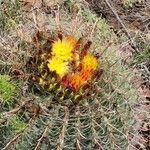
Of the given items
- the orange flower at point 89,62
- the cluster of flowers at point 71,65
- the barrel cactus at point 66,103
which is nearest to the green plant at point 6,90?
the barrel cactus at point 66,103

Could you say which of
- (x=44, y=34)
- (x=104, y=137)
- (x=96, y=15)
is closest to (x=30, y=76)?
(x=44, y=34)

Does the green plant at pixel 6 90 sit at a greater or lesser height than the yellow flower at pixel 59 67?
lesser

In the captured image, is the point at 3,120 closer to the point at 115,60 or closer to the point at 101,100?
the point at 101,100

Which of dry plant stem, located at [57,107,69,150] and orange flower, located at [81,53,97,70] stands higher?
orange flower, located at [81,53,97,70]

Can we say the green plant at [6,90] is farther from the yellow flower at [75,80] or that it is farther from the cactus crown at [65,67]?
the yellow flower at [75,80]

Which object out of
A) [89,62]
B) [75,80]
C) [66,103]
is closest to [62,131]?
[66,103]

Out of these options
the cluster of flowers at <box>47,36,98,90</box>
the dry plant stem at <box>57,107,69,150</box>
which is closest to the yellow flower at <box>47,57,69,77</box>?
the cluster of flowers at <box>47,36,98,90</box>

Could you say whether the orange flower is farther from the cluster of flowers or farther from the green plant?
the green plant

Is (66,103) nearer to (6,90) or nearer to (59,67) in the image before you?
(59,67)
